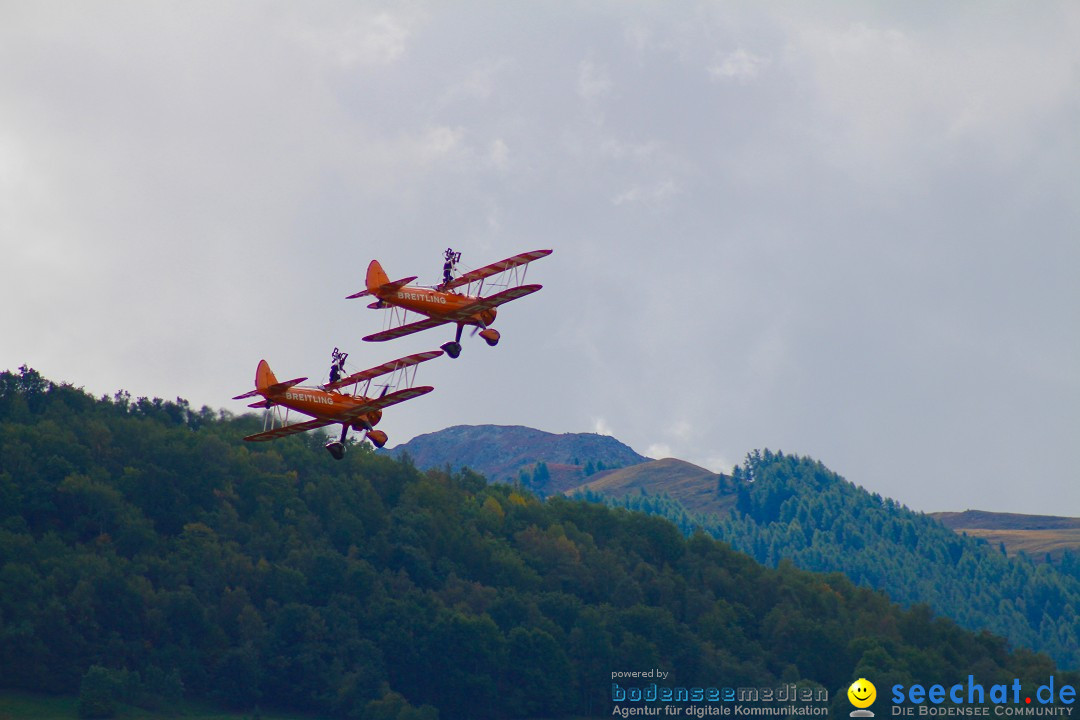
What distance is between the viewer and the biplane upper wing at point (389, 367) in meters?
77.2

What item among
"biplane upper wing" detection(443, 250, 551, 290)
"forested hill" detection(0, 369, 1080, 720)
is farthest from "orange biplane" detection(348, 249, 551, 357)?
"forested hill" detection(0, 369, 1080, 720)

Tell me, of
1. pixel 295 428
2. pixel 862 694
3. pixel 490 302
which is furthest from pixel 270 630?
pixel 490 302

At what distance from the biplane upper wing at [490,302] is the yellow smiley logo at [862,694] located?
4684 inches

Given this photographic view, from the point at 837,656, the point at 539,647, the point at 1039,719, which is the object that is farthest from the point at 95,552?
the point at 1039,719

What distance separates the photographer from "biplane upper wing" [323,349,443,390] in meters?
77.2

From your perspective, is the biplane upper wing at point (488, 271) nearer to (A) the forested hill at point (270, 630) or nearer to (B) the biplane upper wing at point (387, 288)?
(B) the biplane upper wing at point (387, 288)

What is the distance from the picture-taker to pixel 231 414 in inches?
7259

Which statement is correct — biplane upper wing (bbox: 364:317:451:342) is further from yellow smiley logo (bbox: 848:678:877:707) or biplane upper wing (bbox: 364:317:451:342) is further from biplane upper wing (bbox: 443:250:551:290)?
yellow smiley logo (bbox: 848:678:877:707)

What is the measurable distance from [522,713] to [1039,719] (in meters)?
65.5

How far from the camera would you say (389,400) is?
75.1 metres

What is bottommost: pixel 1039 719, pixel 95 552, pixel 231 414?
pixel 1039 719

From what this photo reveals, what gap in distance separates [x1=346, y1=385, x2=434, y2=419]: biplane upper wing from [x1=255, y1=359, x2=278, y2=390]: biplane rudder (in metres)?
4.64

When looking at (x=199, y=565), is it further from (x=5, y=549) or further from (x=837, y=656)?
(x=837, y=656)

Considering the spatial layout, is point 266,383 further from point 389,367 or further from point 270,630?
point 270,630
